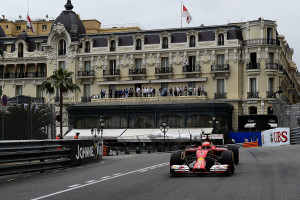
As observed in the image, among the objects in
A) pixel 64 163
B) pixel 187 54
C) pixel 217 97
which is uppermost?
pixel 187 54

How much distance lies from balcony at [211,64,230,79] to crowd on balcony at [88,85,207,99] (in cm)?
227

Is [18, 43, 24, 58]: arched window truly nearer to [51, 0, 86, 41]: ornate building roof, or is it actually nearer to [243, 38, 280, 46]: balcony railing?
[51, 0, 86, 41]: ornate building roof

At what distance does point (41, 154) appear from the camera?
1720 centimetres

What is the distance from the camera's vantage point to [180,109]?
190 feet

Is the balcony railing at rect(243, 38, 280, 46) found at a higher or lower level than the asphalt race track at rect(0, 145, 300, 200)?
higher

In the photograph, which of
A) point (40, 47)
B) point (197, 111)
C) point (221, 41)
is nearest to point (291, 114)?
point (197, 111)

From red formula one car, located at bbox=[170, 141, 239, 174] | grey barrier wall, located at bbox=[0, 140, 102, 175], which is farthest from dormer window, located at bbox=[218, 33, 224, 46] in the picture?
red formula one car, located at bbox=[170, 141, 239, 174]

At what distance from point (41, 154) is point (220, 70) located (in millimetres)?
44825

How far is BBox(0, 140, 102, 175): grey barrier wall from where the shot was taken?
15.1 m

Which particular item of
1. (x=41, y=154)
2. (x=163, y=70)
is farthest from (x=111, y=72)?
(x=41, y=154)

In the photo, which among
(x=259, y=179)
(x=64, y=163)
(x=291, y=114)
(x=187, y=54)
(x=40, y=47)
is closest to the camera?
(x=259, y=179)

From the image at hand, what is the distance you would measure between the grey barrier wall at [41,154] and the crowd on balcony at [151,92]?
127ft

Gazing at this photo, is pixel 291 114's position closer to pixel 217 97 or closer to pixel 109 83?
pixel 217 97

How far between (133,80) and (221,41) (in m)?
12.1
